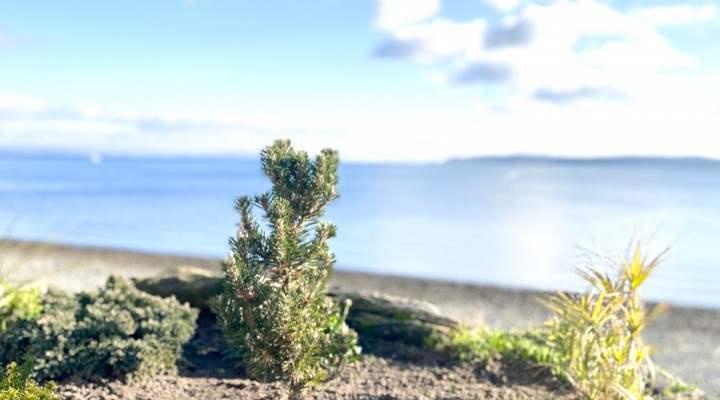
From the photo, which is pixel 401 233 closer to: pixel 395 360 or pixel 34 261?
pixel 34 261

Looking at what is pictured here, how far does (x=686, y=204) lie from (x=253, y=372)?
65507 mm

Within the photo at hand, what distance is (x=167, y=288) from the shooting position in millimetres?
7457

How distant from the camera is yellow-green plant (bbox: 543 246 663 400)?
4789 millimetres

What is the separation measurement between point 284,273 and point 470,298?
10.8 m

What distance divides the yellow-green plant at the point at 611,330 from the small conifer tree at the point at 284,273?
6.58ft

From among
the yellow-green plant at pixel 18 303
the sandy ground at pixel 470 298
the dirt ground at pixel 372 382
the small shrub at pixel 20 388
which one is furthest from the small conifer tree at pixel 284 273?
the sandy ground at pixel 470 298

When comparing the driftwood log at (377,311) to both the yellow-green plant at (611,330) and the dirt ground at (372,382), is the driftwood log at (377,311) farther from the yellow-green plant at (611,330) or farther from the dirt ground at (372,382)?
the yellow-green plant at (611,330)

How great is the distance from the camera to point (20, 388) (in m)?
3.96

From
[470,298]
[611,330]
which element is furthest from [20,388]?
[470,298]

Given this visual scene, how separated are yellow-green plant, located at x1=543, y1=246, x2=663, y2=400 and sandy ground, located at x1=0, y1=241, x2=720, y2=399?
2.51m

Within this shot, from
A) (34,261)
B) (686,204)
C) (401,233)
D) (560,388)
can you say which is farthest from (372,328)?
(686,204)

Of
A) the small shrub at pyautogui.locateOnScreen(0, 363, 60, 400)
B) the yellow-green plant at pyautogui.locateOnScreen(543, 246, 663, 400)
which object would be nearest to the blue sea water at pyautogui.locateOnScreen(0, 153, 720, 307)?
the yellow-green plant at pyautogui.locateOnScreen(543, 246, 663, 400)

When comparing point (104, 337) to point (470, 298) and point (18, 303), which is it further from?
point (470, 298)

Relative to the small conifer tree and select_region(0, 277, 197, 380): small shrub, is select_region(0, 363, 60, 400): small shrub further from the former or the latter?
Result: the small conifer tree
